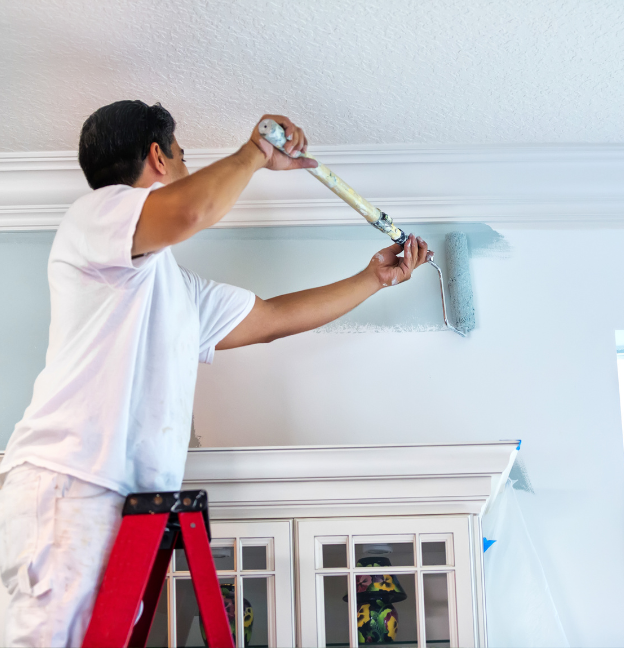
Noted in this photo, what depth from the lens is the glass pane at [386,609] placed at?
1205 millimetres

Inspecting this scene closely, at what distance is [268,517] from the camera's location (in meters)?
1.22

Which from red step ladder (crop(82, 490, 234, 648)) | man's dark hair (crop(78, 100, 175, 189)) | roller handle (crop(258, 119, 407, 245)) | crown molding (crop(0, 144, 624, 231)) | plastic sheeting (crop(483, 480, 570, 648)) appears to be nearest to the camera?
red step ladder (crop(82, 490, 234, 648))

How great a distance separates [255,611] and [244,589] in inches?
1.8

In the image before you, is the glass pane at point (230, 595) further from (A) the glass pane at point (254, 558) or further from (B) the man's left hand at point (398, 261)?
(B) the man's left hand at point (398, 261)

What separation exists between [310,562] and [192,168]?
3.39 feet

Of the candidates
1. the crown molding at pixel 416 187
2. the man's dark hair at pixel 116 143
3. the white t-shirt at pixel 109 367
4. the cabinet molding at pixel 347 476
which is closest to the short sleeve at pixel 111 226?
the white t-shirt at pixel 109 367

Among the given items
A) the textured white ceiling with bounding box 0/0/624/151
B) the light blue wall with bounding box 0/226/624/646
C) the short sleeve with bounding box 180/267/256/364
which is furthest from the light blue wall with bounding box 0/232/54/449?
the short sleeve with bounding box 180/267/256/364

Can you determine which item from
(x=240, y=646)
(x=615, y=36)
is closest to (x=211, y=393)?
(x=240, y=646)

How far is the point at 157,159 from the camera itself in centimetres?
116

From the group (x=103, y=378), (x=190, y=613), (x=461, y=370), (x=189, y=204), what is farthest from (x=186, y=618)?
(x=461, y=370)

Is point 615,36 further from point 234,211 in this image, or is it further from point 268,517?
point 268,517

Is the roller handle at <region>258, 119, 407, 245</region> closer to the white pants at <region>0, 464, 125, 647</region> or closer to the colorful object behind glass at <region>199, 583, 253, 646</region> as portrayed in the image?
the white pants at <region>0, 464, 125, 647</region>

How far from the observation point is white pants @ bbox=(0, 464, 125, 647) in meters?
0.86

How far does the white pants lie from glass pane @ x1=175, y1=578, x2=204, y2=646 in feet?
1.14
